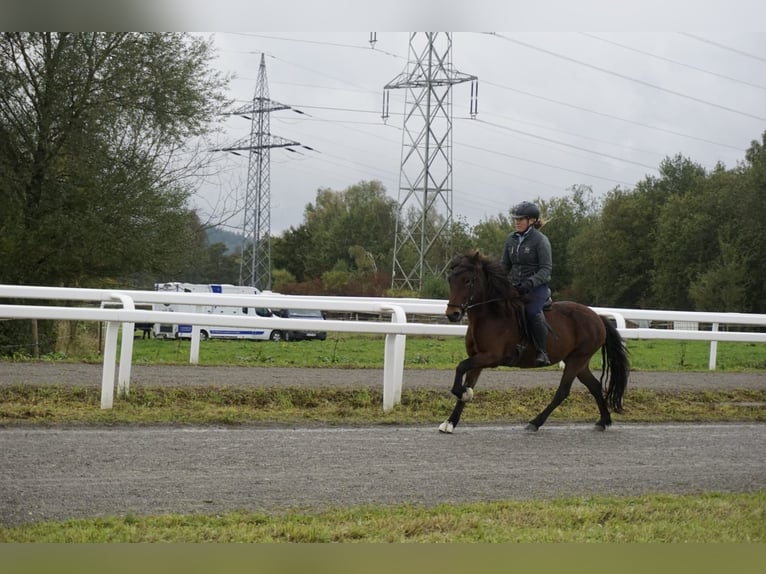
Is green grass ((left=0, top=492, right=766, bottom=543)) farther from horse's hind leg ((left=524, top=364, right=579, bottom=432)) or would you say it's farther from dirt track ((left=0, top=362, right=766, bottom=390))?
dirt track ((left=0, top=362, right=766, bottom=390))

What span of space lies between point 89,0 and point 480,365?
626cm

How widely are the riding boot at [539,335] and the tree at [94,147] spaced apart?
1361 centimetres

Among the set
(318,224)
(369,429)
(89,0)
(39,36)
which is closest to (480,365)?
(369,429)

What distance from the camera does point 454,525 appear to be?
18.5ft

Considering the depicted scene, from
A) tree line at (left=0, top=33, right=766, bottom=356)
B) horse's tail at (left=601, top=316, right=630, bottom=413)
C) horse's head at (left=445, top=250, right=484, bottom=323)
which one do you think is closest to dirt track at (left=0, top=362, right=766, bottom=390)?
horse's tail at (left=601, top=316, right=630, bottom=413)

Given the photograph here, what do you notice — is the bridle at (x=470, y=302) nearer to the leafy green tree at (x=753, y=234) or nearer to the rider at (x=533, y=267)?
the rider at (x=533, y=267)

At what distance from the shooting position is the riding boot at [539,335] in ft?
32.5

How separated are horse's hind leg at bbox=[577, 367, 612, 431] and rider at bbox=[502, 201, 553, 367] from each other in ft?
2.46

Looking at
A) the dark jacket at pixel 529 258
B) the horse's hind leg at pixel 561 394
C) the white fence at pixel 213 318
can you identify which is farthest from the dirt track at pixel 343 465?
the dark jacket at pixel 529 258

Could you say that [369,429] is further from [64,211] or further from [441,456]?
[64,211]

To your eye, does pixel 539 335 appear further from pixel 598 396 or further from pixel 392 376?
pixel 392 376

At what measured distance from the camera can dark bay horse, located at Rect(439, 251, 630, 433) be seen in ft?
31.7

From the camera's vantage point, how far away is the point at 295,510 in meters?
5.98

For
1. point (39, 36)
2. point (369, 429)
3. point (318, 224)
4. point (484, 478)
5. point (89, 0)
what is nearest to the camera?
point (89, 0)
